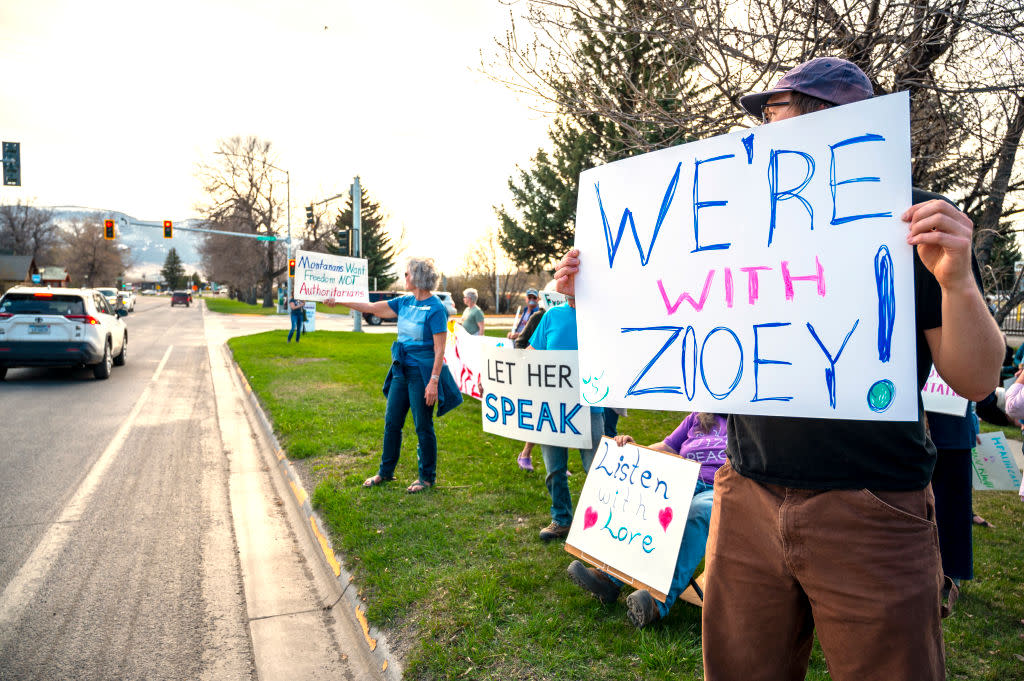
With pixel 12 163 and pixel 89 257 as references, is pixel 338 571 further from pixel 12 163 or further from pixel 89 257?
pixel 89 257

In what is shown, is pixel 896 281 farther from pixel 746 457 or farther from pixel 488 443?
pixel 488 443

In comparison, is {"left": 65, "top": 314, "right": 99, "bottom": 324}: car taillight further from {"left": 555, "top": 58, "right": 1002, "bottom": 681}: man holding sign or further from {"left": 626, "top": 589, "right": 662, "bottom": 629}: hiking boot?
{"left": 555, "top": 58, "right": 1002, "bottom": 681}: man holding sign

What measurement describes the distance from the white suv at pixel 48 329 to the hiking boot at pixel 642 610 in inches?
508

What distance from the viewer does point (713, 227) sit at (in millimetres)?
1988

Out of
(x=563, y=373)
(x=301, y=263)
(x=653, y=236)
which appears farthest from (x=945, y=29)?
(x=301, y=263)

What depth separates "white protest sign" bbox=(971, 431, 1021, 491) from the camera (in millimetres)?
4934

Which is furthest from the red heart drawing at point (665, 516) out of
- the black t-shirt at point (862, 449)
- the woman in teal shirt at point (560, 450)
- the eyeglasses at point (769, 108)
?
the eyeglasses at point (769, 108)

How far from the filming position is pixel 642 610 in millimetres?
3307

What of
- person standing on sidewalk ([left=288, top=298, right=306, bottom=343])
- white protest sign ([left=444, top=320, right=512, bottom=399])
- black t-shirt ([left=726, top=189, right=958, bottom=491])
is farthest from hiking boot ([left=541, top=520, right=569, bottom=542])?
person standing on sidewalk ([left=288, top=298, right=306, bottom=343])

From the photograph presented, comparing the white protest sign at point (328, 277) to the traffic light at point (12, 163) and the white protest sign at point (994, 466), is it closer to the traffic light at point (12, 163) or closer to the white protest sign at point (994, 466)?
the white protest sign at point (994, 466)

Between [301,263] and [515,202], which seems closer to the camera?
[301,263]

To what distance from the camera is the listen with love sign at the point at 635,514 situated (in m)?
3.36

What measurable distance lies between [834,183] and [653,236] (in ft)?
1.85

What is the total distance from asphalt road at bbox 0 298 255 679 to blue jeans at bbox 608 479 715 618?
2150 mm
